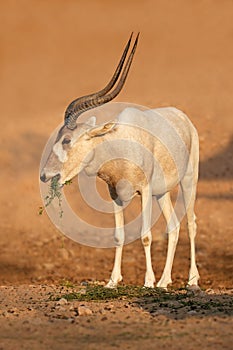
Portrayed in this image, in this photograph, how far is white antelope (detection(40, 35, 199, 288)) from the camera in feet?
29.6

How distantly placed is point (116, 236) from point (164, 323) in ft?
10.2

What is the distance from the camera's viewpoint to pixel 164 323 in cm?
663

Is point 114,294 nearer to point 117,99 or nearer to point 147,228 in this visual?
point 147,228

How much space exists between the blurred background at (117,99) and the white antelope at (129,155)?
1463 millimetres

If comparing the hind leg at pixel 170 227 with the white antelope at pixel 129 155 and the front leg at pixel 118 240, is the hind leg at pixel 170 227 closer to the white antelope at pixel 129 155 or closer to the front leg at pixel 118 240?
the white antelope at pixel 129 155

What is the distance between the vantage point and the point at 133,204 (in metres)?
17.6

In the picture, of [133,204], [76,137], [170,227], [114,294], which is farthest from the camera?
[133,204]

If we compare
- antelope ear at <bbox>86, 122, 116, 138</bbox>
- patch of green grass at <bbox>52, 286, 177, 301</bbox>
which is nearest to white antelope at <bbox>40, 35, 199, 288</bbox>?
antelope ear at <bbox>86, 122, 116, 138</bbox>

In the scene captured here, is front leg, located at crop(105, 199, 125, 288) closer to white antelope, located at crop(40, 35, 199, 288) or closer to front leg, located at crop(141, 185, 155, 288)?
white antelope, located at crop(40, 35, 199, 288)

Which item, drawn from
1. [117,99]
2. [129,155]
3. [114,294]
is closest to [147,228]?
[129,155]

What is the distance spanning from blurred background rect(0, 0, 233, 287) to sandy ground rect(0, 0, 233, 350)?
0.12 ft

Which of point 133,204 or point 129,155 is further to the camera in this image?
point 133,204

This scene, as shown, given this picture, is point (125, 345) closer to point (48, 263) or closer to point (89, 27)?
point (48, 263)

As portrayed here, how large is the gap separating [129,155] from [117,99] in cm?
1856
